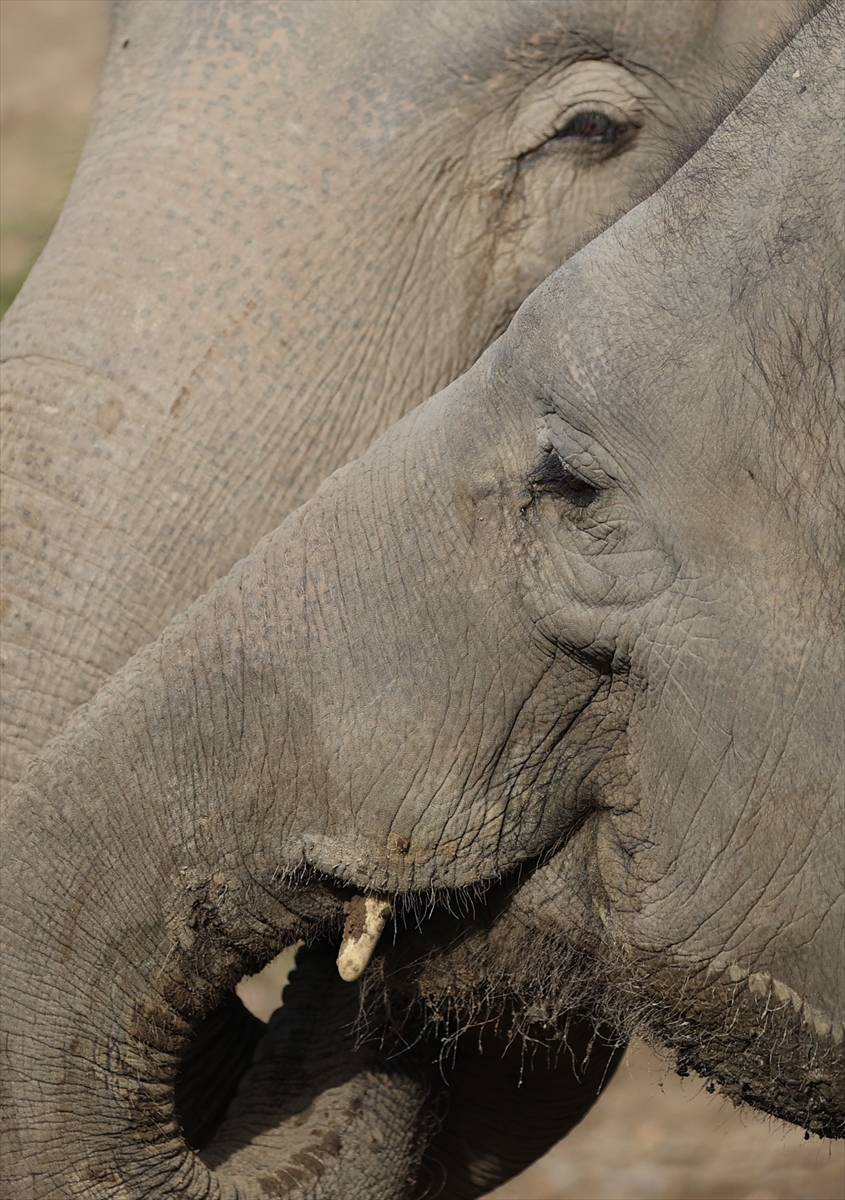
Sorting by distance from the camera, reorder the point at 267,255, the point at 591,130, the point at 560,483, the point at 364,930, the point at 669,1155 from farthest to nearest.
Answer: the point at 669,1155 → the point at 591,130 → the point at 267,255 → the point at 364,930 → the point at 560,483

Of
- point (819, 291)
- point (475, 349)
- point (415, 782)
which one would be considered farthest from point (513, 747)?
point (475, 349)

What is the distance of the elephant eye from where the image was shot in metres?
1.33

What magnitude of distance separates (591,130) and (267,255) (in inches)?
16.8

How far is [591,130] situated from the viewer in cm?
184

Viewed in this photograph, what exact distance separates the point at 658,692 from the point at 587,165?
0.79m

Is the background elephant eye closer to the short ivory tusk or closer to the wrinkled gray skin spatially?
the wrinkled gray skin

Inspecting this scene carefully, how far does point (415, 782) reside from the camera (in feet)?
4.59

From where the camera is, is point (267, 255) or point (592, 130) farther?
point (592, 130)

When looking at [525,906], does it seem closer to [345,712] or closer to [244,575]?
[345,712]

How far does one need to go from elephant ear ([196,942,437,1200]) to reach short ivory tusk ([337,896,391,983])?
0.93 feet

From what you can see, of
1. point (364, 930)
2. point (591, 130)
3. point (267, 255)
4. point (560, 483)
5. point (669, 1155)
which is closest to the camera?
point (560, 483)

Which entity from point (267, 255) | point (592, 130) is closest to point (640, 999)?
point (267, 255)

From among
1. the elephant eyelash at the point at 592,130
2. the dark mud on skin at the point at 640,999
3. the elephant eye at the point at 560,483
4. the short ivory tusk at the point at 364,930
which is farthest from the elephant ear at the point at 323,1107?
the elephant eyelash at the point at 592,130

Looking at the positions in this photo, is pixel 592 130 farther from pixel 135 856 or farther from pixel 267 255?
pixel 135 856
